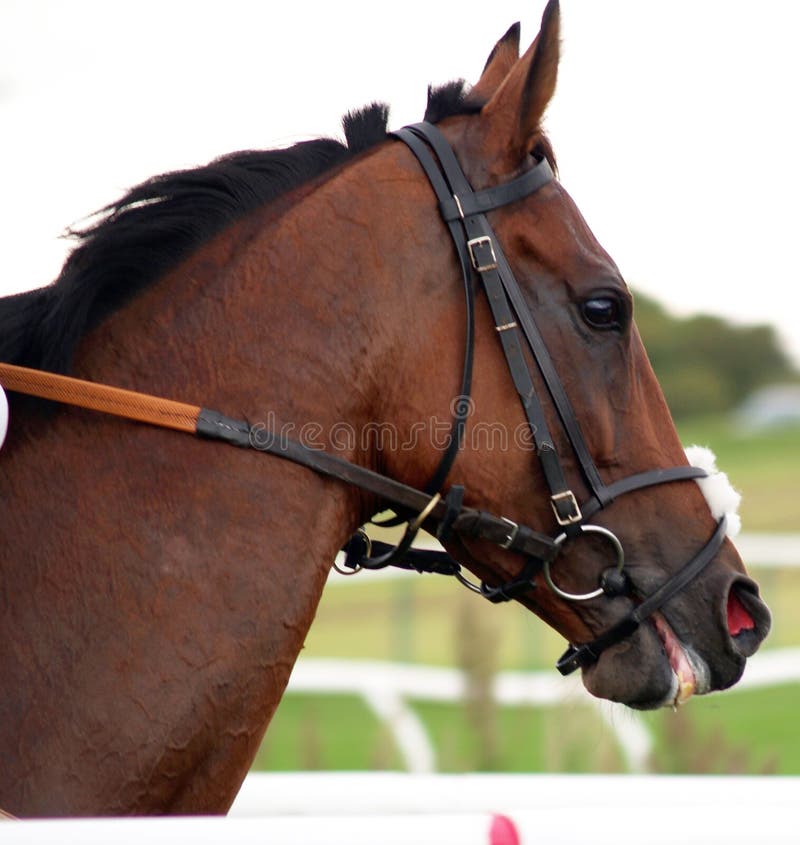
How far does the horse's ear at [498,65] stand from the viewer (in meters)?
2.75

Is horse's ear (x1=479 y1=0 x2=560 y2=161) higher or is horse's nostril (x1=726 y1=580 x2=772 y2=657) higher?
horse's ear (x1=479 y1=0 x2=560 y2=161)

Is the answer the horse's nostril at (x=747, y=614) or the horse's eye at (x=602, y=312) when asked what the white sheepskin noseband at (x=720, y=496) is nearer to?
the horse's nostril at (x=747, y=614)

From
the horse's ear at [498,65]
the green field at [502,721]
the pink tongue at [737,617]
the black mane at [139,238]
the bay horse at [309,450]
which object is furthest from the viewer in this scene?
the green field at [502,721]

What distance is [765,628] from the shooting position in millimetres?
2561

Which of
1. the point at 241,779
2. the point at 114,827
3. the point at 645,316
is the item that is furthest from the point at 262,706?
the point at 645,316

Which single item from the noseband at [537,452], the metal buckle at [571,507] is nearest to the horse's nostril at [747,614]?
the noseband at [537,452]

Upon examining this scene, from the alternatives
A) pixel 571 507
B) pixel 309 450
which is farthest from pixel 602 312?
pixel 309 450

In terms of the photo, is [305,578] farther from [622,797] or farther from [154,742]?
[622,797]

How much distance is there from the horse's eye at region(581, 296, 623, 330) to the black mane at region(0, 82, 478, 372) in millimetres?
663

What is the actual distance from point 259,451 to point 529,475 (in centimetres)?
60

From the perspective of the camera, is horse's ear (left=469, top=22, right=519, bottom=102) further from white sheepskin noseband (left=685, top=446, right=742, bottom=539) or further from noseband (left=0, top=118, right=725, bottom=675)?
white sheepskin noseband (left=685, top=446, right=742, bottom=539)

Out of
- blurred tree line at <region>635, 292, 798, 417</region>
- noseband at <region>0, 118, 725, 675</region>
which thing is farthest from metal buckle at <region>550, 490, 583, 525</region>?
blurred tree line at <region>635, 292, 798, 417</region>

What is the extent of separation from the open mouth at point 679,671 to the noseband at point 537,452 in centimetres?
7

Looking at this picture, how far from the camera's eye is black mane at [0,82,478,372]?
7.68ft
